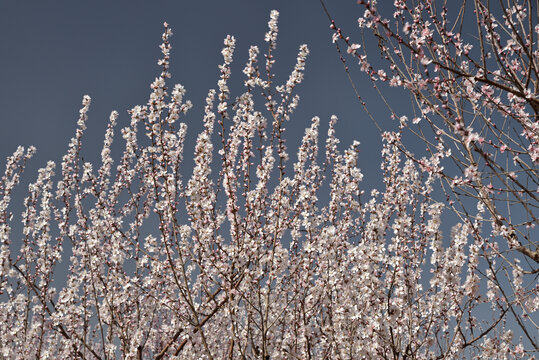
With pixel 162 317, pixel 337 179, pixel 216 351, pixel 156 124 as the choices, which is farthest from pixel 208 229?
pixel 162 317

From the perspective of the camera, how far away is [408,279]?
4.74 metres

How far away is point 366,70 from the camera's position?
366 cm

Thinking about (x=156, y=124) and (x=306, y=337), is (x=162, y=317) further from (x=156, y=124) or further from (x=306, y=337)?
(x=156, y=124)

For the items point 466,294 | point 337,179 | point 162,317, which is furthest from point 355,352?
point 162,317

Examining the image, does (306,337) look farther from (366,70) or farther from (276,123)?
(366,70)

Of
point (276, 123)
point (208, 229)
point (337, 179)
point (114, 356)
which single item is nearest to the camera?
point (276, 123)

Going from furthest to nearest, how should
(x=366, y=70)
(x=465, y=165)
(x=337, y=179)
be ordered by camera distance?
(x=337, y=179), (x=366, y=70), (x=465, y=165)

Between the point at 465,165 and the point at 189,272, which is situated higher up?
the point at 189,272

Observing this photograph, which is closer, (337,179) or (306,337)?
(306,337)

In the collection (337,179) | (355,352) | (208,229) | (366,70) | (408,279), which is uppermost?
(337,179)

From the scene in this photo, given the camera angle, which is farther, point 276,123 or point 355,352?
point 355,352

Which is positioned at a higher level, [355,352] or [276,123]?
[276,123]

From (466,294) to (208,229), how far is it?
116 inches

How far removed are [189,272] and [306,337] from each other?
3.11 metres
